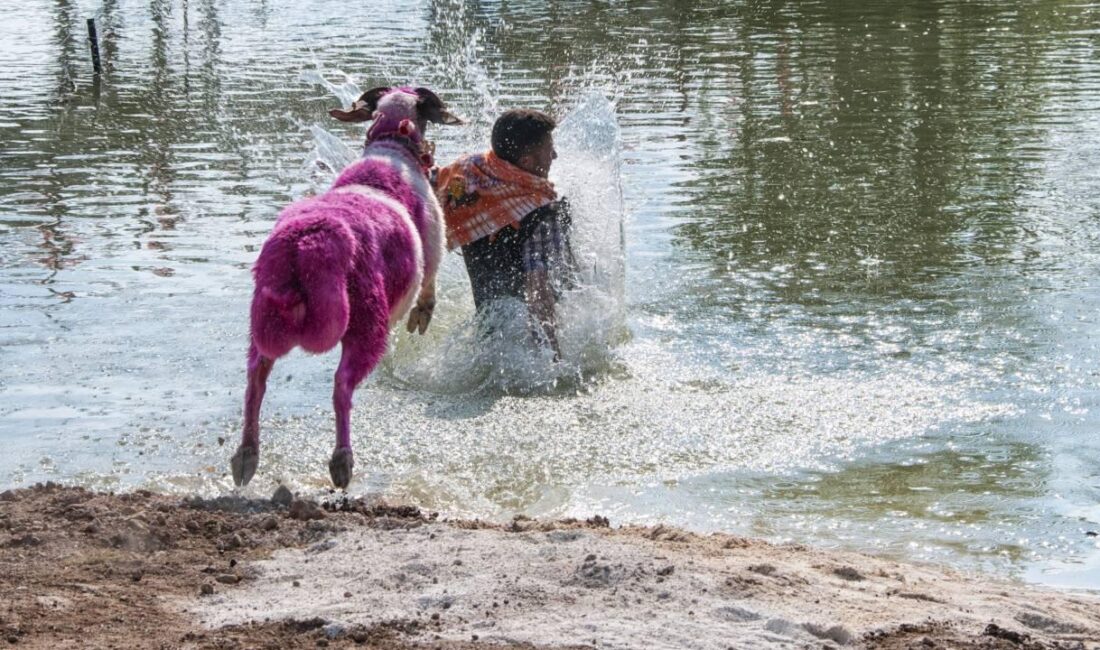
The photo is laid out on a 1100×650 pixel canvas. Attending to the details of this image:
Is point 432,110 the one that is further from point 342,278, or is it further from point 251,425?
point 251,425

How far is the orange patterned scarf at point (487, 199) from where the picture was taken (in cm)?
782

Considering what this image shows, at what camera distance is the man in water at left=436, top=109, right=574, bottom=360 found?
7.83 meters

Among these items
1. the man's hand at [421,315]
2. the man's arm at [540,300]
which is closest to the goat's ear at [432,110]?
the man's hand at [421,315]

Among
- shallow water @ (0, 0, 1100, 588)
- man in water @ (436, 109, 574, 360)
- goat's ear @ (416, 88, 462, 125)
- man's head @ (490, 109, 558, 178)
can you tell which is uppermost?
goat's ear @ (416, 88, 462, 125)

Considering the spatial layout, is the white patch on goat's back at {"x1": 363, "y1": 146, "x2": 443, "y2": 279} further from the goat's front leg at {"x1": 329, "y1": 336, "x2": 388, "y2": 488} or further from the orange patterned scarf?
the orange patterned scarf

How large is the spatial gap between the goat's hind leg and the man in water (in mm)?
2457

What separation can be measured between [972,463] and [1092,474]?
51 cm

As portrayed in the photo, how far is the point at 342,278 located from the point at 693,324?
383 centimetres

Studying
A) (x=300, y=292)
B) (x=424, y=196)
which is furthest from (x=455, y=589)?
(x=424, y=196)

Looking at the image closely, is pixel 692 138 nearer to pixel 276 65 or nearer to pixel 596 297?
pixel 596 297

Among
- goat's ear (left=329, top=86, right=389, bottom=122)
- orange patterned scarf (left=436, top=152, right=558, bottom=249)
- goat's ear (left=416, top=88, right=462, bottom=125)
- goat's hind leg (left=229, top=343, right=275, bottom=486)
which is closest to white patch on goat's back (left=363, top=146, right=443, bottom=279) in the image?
goat's ear (left=329, top=86, right=389, bottom=122)

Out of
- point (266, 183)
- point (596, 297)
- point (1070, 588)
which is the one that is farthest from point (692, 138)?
point (1070, 588)

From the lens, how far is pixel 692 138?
14.9 meters

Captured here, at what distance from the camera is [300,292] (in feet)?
16.9
